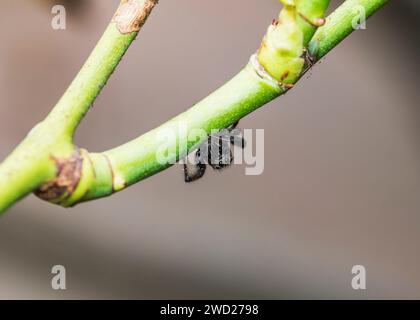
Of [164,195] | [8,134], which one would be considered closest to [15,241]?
[8,134]

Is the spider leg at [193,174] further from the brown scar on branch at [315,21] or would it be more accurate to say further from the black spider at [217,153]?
the brown scar on branch at [315,21]

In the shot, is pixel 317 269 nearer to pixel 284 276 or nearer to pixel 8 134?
pixel 284 276

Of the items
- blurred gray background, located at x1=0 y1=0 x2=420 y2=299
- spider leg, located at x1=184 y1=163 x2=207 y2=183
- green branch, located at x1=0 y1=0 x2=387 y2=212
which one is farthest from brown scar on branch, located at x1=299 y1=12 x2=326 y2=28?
blurred gray background, located at x1=0 y1=0 x2=420 y2=299

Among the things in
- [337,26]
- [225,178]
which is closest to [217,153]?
[337,26]

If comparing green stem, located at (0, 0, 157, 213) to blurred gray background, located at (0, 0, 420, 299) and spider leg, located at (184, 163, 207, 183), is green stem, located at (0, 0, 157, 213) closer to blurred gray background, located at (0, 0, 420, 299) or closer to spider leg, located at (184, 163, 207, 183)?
spider leg, located at (184, 163, 207, 183)

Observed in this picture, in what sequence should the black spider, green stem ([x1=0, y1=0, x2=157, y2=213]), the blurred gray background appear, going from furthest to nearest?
the blurred gray background < the black spider < green stem ([x1=0, y1=0, x2=157, y2=213])

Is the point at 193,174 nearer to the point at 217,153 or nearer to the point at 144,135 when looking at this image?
the point at 217,153
